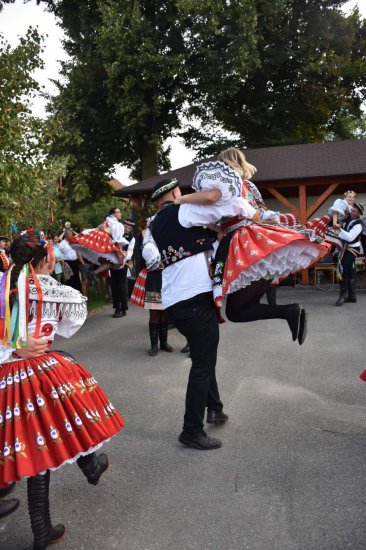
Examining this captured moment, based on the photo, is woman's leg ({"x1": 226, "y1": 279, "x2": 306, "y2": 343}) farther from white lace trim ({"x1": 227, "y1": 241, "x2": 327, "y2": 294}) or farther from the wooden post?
the wooden post

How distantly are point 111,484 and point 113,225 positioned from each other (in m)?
7.07

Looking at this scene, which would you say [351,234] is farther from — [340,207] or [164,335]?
[164,335]

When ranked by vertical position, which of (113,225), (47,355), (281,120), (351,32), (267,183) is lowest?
(47,355)

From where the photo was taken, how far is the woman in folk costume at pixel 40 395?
2.44 metres

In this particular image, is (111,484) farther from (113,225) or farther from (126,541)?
(113,225)

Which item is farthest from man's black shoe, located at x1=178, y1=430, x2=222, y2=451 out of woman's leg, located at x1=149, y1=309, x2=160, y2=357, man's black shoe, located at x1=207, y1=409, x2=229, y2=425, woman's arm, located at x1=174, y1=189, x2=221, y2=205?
woman's leg, located at x1=149, y1=309, x2=160, y2=357

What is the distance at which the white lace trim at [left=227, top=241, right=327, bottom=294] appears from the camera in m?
3.27

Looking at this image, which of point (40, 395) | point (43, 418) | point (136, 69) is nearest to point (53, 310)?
point (40, 395)

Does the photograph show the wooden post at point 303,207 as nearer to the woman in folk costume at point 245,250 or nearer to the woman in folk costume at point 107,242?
the woman in folk costume at point 107,242

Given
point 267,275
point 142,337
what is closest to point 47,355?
point 267,275

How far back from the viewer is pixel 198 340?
11.4 feet

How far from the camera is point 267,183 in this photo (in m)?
14.8

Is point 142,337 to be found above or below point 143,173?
below

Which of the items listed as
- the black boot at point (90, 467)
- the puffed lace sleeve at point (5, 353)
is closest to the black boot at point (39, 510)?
the black boot at point (90, 467)
